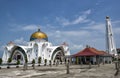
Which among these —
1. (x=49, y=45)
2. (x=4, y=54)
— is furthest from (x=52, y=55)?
(x=4, y=54)

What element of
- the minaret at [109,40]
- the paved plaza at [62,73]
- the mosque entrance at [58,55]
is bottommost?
the paved plaza at [62,73]

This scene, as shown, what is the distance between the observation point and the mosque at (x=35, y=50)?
164 feet

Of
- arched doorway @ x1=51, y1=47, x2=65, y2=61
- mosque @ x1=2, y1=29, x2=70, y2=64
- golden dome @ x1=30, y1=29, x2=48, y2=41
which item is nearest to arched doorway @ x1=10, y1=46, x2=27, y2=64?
mosque @ x1=2, y1=29, x2=70, y2=64

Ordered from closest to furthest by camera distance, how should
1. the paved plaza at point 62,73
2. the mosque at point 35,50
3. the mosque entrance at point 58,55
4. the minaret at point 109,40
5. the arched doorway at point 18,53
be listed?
the paved plaza at point 62,73, the mosque at point 35,50, the arched doorway at point 18,53, the mosque entrance at point 58,55, the minaret at point 109,40

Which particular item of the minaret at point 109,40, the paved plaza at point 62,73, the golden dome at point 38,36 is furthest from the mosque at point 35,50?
the paved plaza at point 62,73

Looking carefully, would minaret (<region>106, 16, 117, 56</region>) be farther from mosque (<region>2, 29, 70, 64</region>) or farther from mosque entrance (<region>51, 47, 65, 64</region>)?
mosque entrance (<region>51, 47, 65, 64</region>)

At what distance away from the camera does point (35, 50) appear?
1971 inches

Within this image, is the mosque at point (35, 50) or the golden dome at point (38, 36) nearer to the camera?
the mosque at point (35, 50)

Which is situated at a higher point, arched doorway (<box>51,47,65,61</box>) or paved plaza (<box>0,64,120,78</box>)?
arched doorway (<box>51,47,65,61</box>)

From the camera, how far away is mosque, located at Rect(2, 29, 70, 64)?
1965 inches

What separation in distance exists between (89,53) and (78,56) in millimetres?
2948

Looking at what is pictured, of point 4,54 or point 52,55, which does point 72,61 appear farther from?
point 4,54

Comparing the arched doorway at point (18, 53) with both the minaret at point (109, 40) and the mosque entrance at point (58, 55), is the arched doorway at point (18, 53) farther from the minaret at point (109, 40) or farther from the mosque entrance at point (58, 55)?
Answer: the minaret at point (109, 40)

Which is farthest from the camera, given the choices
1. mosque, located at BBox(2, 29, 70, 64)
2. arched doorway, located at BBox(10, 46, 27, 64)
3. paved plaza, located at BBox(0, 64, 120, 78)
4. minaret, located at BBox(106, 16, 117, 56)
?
minaret, located at BBox(106, 16, 117, 56)
